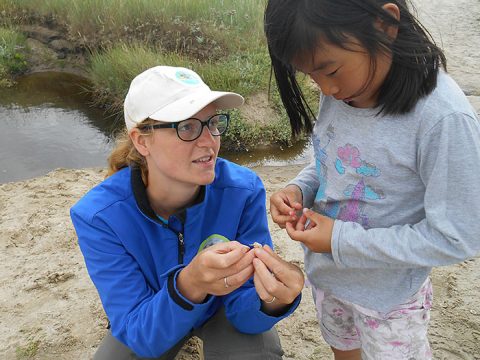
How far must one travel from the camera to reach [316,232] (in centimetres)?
166

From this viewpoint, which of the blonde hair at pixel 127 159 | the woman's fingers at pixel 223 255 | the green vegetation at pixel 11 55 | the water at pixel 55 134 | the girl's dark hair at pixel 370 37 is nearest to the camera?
the girl's dark hair at pixel 370 37

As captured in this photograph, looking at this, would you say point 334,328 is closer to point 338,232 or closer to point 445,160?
point 338,232

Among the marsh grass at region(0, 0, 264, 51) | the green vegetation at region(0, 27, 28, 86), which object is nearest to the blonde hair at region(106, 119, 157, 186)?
the marsh grass at region(0, 0, 264, 51)

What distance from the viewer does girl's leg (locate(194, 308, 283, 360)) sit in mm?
2137

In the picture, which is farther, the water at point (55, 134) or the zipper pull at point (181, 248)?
the water at point (55, 134)

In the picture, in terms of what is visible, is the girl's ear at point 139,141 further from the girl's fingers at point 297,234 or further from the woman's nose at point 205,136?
the girl's fingers at point 297,234

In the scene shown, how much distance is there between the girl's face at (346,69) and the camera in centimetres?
143

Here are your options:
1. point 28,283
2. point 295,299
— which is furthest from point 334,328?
point 28,283

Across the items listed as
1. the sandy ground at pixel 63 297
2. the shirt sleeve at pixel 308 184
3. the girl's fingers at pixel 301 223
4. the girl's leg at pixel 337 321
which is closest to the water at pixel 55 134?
the sandy ground at pixel 63 297

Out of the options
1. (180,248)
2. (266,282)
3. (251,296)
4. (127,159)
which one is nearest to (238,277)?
(266,282)

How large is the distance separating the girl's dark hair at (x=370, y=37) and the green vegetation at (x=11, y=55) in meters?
6.72

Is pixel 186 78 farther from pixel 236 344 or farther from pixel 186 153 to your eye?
pixel 236 344

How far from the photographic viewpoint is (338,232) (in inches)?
63.4

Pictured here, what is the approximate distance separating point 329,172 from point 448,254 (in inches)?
20.7
